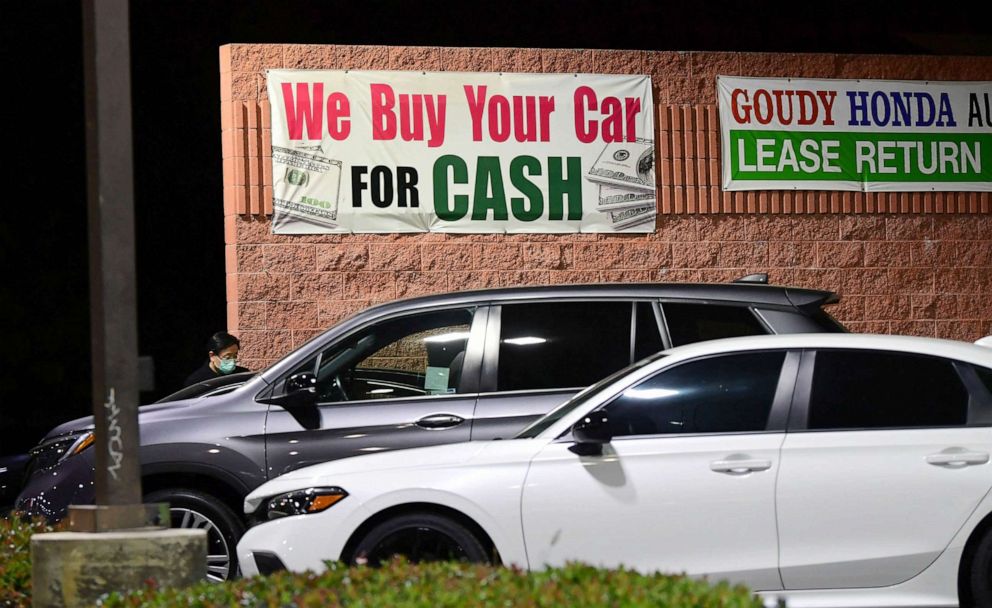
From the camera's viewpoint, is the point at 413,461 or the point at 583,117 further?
the point at 583,117

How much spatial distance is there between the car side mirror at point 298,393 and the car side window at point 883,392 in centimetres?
286

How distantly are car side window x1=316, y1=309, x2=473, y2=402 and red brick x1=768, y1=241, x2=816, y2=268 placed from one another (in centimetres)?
568

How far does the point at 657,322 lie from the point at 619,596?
172 inches

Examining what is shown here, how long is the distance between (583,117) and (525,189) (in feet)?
2.73

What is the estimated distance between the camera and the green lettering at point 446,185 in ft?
44.6

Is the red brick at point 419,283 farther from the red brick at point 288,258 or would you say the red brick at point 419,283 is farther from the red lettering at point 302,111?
the red lettering at point 302,111

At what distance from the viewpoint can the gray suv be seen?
8.84 m

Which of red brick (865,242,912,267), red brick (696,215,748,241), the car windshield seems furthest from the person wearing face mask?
red brick (865,242,912,267)

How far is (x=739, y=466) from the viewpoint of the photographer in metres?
7.26

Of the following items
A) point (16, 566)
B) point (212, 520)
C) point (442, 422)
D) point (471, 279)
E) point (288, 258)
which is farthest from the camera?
point (471, 279)

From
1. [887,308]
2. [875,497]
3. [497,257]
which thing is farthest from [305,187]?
[875,497]

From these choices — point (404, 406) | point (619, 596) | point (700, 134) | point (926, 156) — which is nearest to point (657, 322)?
point (404, 406)

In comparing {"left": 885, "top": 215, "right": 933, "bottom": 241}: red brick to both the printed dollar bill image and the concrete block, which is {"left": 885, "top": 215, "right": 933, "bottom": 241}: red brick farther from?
the concrete block

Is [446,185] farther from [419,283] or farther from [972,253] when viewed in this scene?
[972,253]
